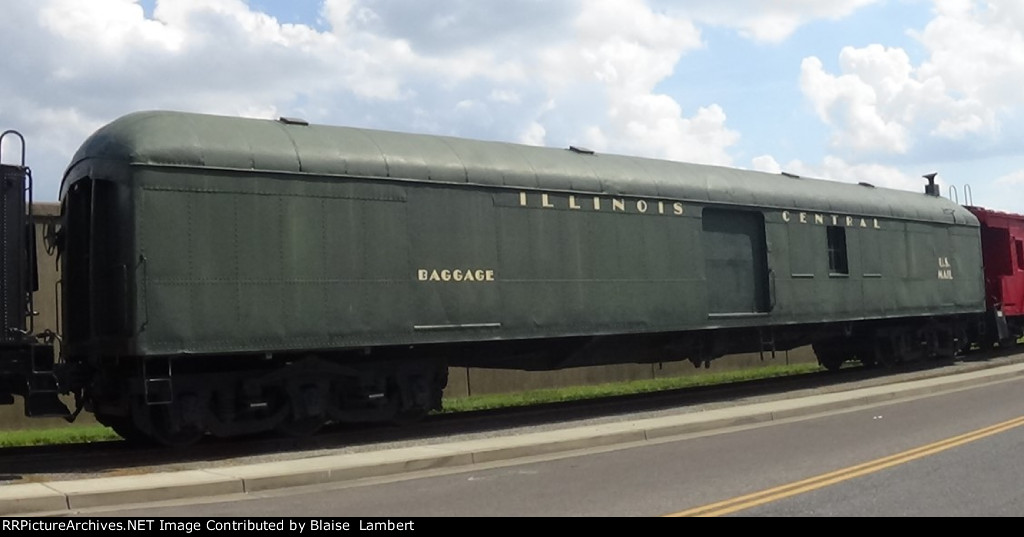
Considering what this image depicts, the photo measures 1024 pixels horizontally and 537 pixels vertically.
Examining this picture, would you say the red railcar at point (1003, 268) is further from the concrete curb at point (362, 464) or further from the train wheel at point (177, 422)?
the train wheel at point (177, 422)

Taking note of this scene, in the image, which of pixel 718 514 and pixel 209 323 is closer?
pixel 718 514

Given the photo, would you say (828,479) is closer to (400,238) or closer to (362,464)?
(362,464)

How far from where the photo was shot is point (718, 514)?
736cm

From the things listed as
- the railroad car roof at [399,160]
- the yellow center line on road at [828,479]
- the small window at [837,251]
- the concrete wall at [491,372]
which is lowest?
the yellow center line on road at [828,479]

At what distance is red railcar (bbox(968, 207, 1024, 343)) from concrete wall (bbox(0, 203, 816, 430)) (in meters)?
5.45

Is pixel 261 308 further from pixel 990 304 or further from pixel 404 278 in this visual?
pixel 990 304

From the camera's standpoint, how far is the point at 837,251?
19562mm

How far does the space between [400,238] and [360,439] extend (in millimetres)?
2621

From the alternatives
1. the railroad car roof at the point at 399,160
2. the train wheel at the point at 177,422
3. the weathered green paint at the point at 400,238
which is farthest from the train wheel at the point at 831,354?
the train wheel at the point at 177,422

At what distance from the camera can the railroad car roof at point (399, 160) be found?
1166 centimetres

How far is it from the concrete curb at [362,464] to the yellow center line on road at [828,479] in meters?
3.20

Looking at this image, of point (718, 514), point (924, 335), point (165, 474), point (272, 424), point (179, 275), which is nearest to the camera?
point (718, 514)

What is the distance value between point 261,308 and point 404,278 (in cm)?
195

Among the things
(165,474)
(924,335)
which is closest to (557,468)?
(165,474)
